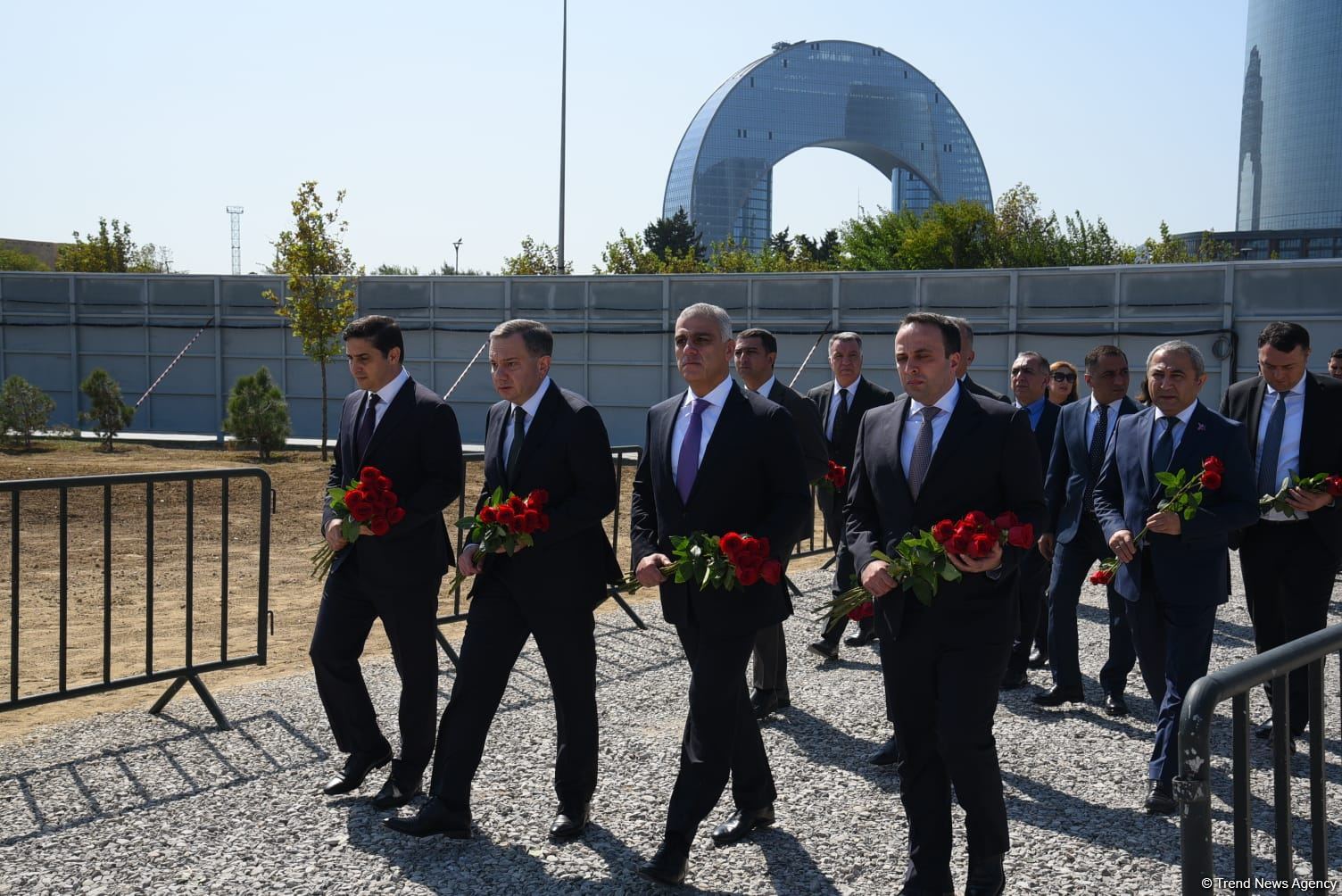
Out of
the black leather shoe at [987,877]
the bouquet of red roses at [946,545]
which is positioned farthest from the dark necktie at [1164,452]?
the black leather shoe at [987,877]

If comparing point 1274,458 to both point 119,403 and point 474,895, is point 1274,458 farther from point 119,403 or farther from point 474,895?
point 119,403

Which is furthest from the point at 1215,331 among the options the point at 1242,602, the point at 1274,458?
the point at 1274,458

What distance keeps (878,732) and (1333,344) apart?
58.6ft

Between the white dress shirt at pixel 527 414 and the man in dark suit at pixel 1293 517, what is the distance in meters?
3.51

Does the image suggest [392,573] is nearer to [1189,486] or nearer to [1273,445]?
[1189,486]

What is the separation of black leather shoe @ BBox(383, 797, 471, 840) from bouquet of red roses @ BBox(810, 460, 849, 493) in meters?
3.80

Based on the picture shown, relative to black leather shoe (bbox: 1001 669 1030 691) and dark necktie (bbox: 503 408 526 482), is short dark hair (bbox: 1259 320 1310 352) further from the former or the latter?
dark necktie (bbox: 503 408 526 482)

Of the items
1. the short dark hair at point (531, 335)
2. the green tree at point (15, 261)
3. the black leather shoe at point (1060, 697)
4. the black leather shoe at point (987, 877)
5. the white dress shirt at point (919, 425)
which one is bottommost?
the black leather shoe at point (1060, 697)

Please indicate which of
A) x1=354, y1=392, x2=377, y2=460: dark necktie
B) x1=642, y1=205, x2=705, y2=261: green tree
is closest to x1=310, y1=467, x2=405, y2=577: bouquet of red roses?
x1=354, y1=392, x2=377, y2=460: dark necktie

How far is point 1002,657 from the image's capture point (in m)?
4.20

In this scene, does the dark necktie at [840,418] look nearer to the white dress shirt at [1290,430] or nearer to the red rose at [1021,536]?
the white dress shirt at [1290,430]

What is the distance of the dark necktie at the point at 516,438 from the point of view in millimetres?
5055

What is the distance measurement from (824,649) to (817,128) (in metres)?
101

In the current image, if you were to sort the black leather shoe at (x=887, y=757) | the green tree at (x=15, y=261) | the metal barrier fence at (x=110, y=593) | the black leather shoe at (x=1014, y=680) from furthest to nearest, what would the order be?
the green tree at (x=15, y=261), the black leather shoe at (x=1014, y=680), the black leather shoe at (x=887, y=757), the metal barrier fence at (x=110, y=593)
